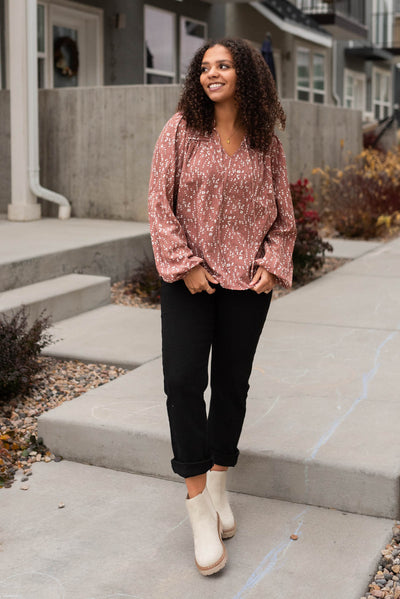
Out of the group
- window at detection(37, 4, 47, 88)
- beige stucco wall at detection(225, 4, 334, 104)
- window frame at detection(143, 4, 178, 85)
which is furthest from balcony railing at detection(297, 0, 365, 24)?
window at detection(37, 4, 47, 88)

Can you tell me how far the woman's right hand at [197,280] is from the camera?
2.67 m

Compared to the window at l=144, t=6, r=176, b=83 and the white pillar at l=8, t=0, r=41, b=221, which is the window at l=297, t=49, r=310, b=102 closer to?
the window at l=144, t=6, r=176, b=83

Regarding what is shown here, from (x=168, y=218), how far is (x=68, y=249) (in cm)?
413

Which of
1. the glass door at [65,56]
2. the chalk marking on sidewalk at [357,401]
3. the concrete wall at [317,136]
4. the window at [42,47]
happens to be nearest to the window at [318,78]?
the concrete wall at [317,136]

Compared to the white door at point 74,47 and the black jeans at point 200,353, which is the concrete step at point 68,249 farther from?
the white door at point 74,47

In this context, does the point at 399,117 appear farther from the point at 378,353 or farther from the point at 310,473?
the point at 310,473

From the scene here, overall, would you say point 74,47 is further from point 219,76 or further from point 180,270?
point 180,270

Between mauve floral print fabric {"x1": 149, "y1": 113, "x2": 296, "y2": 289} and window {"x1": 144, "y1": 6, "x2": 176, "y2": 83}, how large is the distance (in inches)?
447

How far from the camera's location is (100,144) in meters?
9.13

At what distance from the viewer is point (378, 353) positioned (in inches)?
194

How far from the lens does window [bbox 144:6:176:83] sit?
539 inches

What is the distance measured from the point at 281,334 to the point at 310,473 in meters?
2.23

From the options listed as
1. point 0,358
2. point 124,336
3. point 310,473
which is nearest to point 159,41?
point 124,336

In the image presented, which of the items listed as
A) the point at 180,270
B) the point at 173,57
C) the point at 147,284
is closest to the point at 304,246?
the point at 147,284
